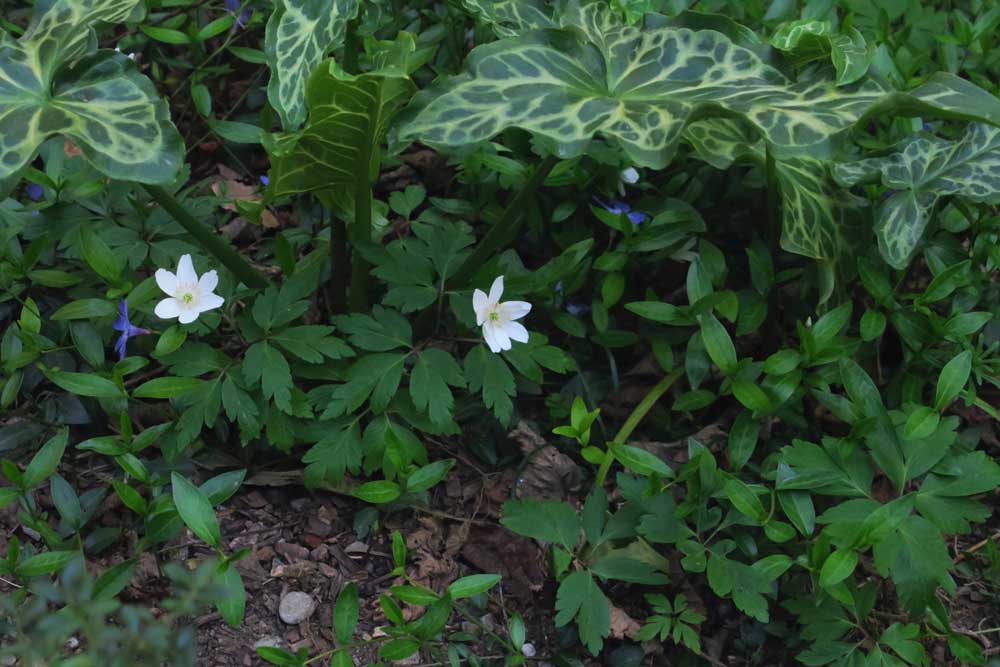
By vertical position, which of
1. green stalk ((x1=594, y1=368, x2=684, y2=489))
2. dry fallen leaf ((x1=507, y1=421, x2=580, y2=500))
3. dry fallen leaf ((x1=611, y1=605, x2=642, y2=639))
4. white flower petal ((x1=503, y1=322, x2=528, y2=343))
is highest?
white flower petal ((x1=503, y1=322, x2=528, y2=343))

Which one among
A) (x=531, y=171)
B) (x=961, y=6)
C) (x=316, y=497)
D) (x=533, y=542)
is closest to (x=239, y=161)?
(x=531, y=171)

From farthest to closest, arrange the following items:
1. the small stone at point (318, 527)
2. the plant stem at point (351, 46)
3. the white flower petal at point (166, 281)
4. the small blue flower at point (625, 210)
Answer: the small blue flower at point (625, 210), the small stone at point (318, 527), the plant stem at point (351, 46), the white flower petal at point (166, 281)

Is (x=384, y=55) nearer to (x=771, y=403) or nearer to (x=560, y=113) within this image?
(x=560, y=113)

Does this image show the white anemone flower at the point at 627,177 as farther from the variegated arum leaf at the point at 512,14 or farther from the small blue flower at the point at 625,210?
the variegated arum leaf at the point at 512,14

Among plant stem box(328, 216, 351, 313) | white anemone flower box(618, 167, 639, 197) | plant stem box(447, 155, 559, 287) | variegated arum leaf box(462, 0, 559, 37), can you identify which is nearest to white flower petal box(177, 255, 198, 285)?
plant stem box(328, 216, 351, 313)

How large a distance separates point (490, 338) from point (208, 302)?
590 millimetres

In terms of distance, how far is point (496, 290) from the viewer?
221cm

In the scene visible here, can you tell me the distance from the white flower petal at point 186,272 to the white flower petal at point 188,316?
0.20 ft

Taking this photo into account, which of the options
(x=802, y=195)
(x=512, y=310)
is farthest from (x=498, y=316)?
(x=802, y=195)

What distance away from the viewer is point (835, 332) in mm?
2262

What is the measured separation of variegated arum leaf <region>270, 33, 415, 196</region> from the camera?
1.88m

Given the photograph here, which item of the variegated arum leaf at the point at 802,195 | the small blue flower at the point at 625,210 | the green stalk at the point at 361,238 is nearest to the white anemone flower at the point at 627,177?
the small blue flower at the point at 625,210

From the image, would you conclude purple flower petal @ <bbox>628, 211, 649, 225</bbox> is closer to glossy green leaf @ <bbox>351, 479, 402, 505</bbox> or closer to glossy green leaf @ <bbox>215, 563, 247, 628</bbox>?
glossy green leaf @ <bbox>351, 479, 402, 505</bbox>

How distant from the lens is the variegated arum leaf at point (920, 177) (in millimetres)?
2211
